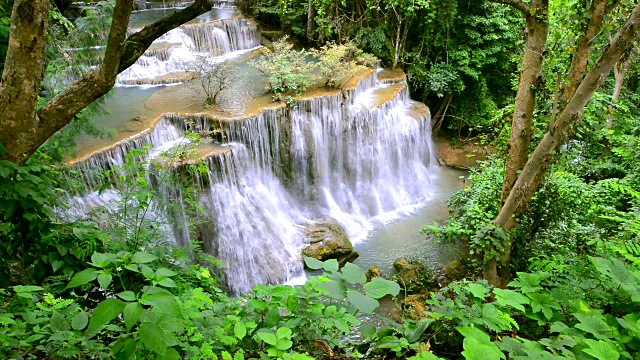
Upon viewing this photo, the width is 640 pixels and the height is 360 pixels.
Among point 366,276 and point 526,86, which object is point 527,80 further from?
point 366,276

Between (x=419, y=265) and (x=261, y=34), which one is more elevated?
(x=261, y=34)

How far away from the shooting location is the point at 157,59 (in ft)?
35.9

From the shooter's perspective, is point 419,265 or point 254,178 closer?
point 419,265

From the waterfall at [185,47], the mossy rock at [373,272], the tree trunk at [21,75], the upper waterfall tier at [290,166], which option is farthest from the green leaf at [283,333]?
the waterfall at [185,47]

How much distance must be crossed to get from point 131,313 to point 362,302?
0.87 meters

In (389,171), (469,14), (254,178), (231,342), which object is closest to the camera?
(231,342)

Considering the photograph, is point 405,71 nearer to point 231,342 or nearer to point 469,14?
point 469,14

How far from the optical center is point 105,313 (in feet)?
4.56

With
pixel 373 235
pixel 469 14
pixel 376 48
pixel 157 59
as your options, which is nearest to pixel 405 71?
pixel 376 48

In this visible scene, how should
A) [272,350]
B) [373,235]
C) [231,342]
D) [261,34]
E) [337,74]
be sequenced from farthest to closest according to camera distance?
[261,34]
[337,74]
[373,235]
[231,342]
[272,350]

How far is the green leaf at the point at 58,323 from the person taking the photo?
1629mm

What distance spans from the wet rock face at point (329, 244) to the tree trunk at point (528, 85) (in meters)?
3.71

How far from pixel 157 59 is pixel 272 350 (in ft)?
35.8

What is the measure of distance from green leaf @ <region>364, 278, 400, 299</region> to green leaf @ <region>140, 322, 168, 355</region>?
84 cm
